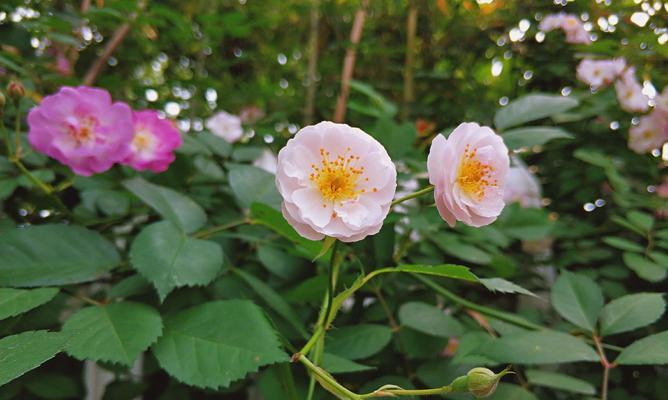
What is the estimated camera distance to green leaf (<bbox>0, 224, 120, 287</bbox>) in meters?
0.48

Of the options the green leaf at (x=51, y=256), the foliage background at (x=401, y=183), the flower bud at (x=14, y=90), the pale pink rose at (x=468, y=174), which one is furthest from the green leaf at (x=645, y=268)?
the flower bud at (x=14, y=90)

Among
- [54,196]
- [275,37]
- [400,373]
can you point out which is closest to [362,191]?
[400,373]

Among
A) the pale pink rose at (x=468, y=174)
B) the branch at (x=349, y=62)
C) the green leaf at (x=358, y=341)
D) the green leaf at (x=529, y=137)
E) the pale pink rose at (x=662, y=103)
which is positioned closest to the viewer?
the pale pink rose at (x=468, y=174)

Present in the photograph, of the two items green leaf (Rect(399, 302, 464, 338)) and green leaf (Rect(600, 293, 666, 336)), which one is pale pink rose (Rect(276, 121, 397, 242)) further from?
green leaf (Rect(600, 293, 666, 336))

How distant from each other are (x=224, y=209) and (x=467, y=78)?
2.72ft

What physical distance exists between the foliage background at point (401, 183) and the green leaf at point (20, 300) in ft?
0.04

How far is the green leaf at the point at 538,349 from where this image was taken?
0.47m

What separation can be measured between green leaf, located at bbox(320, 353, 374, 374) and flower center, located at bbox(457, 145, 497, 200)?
7.6 inches

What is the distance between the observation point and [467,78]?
130cm

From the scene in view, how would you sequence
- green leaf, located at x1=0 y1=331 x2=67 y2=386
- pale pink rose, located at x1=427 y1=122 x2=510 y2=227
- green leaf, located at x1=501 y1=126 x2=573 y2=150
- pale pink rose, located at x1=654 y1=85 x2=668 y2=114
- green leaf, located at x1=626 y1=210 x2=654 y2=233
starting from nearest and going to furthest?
green leaf, located at x1=0 y1=331 x2=67 y2=386, pale pink rose, located at x1=427 y1=122 x2=510 y2=227, green leaf, located at x1=501 y1=126 x2=573 y2=150, green leaf, located at x1=626 y1=210 x2=654 y2=233, pale pink rose, located at x1=654 y1=85 x2=668 y2=114

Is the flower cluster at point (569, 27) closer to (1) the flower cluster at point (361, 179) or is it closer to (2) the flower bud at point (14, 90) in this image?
(1) the flower cluster at point (361, 179)

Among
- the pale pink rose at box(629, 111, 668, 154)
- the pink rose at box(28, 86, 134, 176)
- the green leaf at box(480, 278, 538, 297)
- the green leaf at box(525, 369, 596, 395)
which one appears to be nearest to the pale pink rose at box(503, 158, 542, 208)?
the pale pink rose at box(629, 111, 668, 154)

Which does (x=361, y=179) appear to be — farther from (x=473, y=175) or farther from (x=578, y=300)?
(x=578, y=300)

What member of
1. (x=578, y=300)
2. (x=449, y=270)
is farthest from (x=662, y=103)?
(x=449, y=270)
